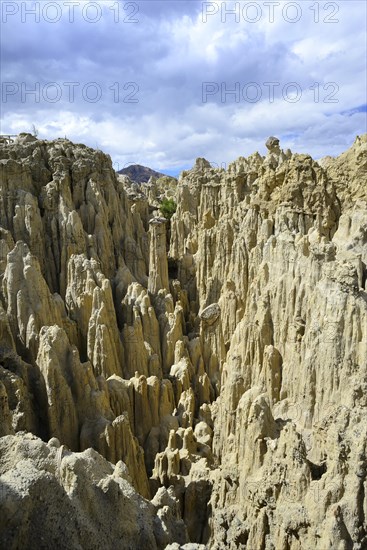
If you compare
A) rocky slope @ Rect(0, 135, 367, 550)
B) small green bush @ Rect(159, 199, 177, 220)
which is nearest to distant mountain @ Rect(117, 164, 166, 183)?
small green bush @ Rect(159, 199, 177, 220)

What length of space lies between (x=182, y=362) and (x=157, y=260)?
17.3 feet

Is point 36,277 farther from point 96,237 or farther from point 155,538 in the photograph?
point 155,538

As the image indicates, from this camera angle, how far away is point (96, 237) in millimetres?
21016

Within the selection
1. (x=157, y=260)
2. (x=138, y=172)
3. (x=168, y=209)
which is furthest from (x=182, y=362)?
(x=138, y=172)

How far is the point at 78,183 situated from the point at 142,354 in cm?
878

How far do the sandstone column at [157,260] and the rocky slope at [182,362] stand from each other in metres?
0.07

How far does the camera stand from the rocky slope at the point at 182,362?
7.50 meters

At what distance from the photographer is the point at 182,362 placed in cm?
1878

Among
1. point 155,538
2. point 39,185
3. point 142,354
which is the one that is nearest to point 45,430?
point 142,354

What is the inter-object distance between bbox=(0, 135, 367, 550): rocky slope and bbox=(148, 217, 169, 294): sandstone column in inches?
2.9

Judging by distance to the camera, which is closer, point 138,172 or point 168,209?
point 168,209

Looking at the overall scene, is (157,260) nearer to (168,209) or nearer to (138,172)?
(168,209)

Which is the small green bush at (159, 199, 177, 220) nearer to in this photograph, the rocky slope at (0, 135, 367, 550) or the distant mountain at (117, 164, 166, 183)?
the rocky slope at (0, 135, 367, 550)

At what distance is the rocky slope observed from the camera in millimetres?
7496
